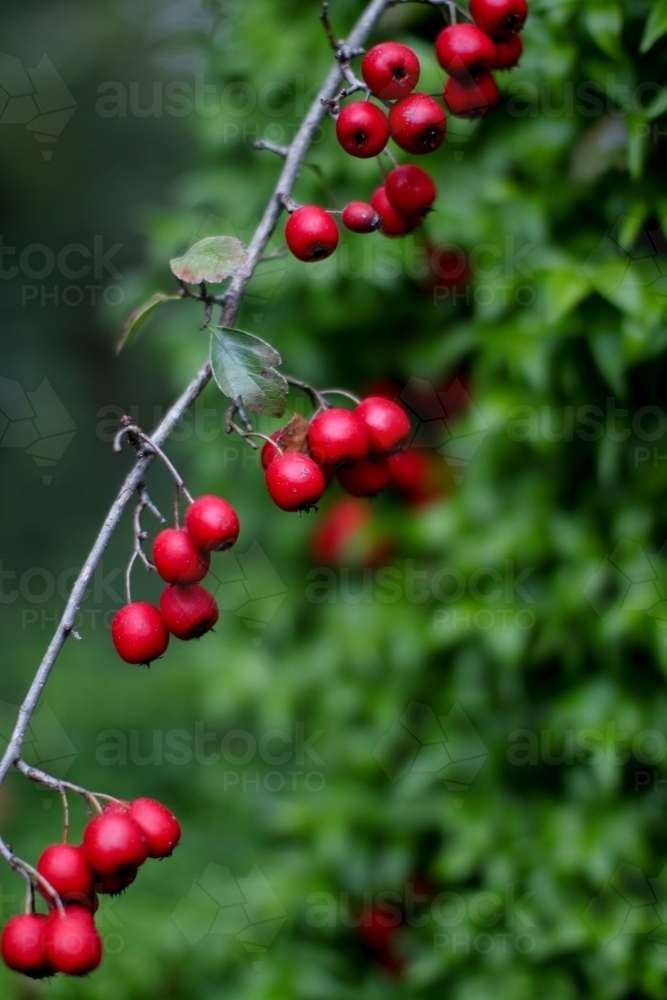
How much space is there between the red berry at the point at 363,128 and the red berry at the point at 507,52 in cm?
22

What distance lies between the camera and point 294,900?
1.86m

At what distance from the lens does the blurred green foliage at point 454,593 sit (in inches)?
57.0

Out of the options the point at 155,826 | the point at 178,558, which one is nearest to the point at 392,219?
the point at 178,558

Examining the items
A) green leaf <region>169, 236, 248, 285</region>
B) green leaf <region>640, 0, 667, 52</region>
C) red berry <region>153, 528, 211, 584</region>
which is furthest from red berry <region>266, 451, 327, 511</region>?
green leaf <region>640, 0, 667, 52</region>

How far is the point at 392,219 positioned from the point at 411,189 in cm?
5

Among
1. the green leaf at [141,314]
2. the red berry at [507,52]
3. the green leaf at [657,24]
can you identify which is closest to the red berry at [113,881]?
the green leaf at [141,314]

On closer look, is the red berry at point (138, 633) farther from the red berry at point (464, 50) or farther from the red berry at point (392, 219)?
the red berry at point (464, 50)

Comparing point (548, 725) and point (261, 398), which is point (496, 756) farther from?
point (261, 398)

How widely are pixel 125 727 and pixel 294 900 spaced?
4.71ft

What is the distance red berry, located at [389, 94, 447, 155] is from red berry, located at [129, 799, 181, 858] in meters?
0.80

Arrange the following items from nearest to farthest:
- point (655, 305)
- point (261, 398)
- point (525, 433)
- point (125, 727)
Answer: point (261, 398)
point (655, 305)
point (525, 433)
point (125, 727)

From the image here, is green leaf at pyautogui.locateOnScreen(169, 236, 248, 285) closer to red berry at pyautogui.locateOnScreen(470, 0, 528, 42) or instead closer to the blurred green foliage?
red berry at pyautogui.locateOnScreen(470, 0, 528, 42)

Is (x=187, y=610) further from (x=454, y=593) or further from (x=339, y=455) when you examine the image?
(x=454, y=593)

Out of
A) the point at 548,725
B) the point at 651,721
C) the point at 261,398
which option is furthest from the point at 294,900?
the point at 261,398
